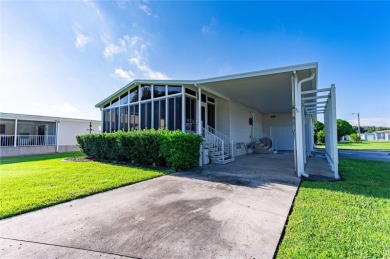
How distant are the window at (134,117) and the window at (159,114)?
5.32 feet

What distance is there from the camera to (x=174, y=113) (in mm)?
9477

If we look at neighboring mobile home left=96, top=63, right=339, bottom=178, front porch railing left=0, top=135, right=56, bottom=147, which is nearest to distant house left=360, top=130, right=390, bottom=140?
neighboring mobile home left=96, top=63, right=339, bottom=178

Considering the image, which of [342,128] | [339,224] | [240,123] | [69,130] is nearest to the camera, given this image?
[339,224]

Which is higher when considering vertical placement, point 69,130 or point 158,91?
point 158,91

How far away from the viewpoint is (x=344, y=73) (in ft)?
39.2

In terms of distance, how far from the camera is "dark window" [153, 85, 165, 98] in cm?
1001

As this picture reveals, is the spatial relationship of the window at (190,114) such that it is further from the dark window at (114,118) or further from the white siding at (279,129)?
the white siding at (279,129)

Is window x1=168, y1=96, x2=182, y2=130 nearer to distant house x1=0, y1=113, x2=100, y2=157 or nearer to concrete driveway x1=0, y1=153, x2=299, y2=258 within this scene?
concrete driveway x1=0, y1=153, x2=299, y2=258

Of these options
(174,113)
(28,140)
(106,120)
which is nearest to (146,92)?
(174,113)

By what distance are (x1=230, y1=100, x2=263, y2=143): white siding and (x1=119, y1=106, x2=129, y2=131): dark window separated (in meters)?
6.72

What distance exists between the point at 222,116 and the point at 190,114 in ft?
9.87

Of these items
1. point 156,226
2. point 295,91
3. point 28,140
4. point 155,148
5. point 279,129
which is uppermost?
point 295,91

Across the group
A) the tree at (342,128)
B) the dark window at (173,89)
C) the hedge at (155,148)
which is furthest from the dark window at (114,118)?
the tree at (342,128)

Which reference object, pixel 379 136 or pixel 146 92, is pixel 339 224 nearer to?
pixel 146 92
